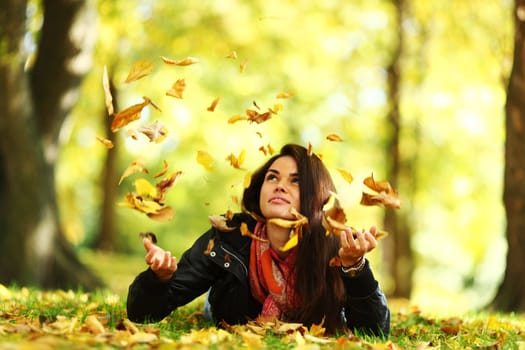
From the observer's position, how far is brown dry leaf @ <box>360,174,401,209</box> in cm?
332

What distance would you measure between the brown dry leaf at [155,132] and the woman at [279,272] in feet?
1.85

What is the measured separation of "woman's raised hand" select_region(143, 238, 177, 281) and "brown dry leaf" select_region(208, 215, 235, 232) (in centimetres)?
43

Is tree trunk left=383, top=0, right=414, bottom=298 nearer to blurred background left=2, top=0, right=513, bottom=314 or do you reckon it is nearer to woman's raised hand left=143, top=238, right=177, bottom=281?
blurred background left=2, top=0, right=513, bottom=314

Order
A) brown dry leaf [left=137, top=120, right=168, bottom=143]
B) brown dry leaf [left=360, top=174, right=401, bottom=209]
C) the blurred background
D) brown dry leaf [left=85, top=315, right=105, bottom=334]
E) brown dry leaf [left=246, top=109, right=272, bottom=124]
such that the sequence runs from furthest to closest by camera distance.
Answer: the blurred background < brown dry leaf [left=246, top=109, right=272, bottom=124] < brown dry leaf [left=137, top=120, right=168, bottom=143] < brown dry leaf [left=360, top=174, right=401, bottom=209] < brown dry leaf [left=85, top=315, right=105, bottom=334]

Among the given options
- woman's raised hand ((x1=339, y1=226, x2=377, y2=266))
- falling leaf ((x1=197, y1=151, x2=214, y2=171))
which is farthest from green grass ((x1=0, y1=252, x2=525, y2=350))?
falling leaf ((x1=197, y1=151, x2=214, y2=171))

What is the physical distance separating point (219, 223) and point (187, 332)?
58 centimetres

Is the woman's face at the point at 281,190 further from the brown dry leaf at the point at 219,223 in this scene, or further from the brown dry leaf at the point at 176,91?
the brown dry leaf at the point at 176,91

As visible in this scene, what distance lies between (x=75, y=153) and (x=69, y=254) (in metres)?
9.17

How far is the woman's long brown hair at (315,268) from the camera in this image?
3.54 metres

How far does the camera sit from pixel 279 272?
3643 millimetres

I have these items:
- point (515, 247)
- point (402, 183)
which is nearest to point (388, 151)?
point (402, 183)

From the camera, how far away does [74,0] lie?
7.39 m

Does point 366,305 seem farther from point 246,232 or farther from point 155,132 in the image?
point 155,132

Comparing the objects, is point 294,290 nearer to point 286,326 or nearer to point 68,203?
point 286,326
